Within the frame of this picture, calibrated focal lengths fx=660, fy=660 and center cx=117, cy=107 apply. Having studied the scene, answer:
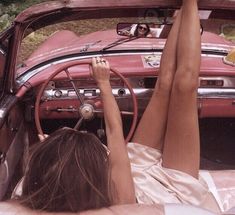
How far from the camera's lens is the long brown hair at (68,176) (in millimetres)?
1904

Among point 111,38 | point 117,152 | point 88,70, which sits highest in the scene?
point 111,38

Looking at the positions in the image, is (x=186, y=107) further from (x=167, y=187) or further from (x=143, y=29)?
(x=143, y=29)

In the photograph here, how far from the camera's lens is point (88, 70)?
3.58 metres

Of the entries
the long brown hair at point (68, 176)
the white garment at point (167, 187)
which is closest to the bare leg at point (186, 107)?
the white garment at point (167, 187)

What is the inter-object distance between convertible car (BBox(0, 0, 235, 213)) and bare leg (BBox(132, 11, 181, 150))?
117mm

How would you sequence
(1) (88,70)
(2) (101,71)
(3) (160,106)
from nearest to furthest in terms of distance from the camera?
(2) (101,71)
(3) (160,106)
(1) (88,70)

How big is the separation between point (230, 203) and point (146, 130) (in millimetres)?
531

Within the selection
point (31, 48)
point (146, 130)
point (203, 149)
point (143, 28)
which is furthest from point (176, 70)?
point (31, 48)

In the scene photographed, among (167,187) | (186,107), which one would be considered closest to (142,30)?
(186,107)

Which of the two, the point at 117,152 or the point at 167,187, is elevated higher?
the point at 117,152

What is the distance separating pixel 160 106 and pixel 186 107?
0.18 m

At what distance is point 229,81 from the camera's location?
3.66 metres

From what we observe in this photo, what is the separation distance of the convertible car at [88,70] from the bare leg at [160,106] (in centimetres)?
12

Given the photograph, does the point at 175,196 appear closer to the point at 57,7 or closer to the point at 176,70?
the point at 176,70
